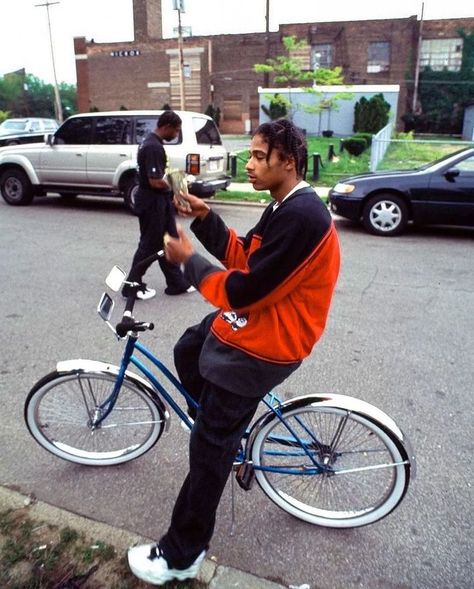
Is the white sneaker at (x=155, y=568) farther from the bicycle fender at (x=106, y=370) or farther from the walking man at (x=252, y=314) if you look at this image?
the bicycle fender at (x=106, y=370)

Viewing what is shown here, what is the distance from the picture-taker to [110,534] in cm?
234

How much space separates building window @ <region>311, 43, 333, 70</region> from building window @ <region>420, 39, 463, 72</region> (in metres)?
6.58

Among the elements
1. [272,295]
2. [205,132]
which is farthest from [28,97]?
[272,295]

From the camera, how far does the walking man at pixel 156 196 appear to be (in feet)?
16.4

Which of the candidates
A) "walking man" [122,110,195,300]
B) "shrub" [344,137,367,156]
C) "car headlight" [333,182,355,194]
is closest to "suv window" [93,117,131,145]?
"car headlight" [333,182,355,194]

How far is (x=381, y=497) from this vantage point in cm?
245

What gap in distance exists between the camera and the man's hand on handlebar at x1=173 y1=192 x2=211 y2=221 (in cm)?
206

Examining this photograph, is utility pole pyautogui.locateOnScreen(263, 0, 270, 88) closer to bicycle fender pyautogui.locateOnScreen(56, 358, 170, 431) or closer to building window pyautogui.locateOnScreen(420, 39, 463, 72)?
building window pyautogui.locateOnScreen(420, 39, 463, 72)

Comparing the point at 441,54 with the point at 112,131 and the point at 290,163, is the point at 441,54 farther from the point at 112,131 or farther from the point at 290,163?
the point at 290,163

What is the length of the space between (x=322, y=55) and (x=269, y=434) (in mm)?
41520

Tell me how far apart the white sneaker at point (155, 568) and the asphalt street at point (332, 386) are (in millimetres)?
204

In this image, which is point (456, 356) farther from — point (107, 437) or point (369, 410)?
point (107, 437)

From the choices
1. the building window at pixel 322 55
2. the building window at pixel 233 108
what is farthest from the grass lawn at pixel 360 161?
the building window at pixel 233 108

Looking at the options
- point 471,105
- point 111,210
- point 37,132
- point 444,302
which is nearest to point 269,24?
point 471,105
